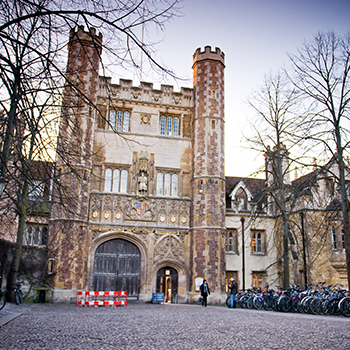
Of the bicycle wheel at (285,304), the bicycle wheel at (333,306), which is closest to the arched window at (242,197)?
the bicycle wheel at (285,304)

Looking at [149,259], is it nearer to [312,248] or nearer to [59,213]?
[59,213]

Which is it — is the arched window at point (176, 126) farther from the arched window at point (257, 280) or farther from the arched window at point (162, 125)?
the arched window at point (257, 280)

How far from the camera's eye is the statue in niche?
2231cm

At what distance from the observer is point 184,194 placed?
76.4 feet

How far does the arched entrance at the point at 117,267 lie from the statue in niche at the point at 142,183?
2.93 metres

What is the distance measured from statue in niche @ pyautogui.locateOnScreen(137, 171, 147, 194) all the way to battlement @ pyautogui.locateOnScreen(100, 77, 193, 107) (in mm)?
4771

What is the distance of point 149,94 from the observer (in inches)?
960

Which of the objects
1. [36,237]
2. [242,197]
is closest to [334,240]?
[242,197]

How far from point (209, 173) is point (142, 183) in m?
3.78

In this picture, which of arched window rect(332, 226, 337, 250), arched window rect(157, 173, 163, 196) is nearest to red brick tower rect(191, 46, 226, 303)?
arched window rect(157, 173, 163, 196)

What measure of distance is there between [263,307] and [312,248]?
751cm

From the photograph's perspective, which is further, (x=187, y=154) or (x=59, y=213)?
(x=187, y=154)

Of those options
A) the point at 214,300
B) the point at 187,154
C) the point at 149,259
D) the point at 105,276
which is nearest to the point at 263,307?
the point at 214,300

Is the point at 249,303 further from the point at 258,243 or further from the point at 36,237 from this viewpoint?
the point at 36,237
